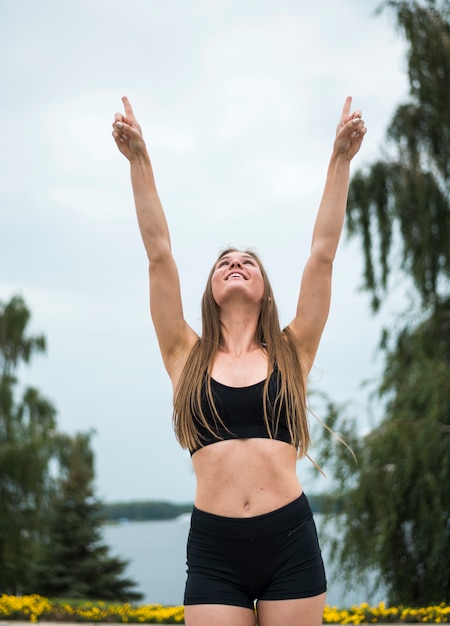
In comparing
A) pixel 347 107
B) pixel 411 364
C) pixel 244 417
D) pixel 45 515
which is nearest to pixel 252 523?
pixel 244 417

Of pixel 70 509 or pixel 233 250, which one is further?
pixel 70 509

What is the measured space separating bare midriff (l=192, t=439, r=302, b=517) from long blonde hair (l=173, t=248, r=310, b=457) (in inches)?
2.2

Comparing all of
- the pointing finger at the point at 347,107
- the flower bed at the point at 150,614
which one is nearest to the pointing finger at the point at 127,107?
the pointing finger at the point at 347,107

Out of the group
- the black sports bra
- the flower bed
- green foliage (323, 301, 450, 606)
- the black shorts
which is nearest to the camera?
the black shorts

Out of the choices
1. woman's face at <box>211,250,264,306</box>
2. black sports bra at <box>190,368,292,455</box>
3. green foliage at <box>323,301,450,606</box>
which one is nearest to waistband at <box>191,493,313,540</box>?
black sports bra at <box>190,368,292,455</box>

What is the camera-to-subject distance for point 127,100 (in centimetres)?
269

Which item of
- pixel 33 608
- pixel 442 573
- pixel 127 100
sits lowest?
pixel 33 608

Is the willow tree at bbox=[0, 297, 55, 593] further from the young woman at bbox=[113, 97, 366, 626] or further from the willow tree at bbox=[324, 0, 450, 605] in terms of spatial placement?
the young woman at bbox=[113, 97, 366, 626]

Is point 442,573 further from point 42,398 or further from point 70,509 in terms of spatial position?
point 42,398

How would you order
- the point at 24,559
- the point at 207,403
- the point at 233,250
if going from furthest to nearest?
the point at 24,559 < the point at 233,250 < the point at 207,403

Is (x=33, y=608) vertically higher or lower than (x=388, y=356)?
lower

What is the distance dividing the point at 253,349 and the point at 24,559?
1424 centimetres

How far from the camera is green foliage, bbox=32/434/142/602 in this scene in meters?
15.0

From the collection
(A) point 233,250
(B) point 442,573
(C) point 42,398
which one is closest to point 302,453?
(A) point 233,250
